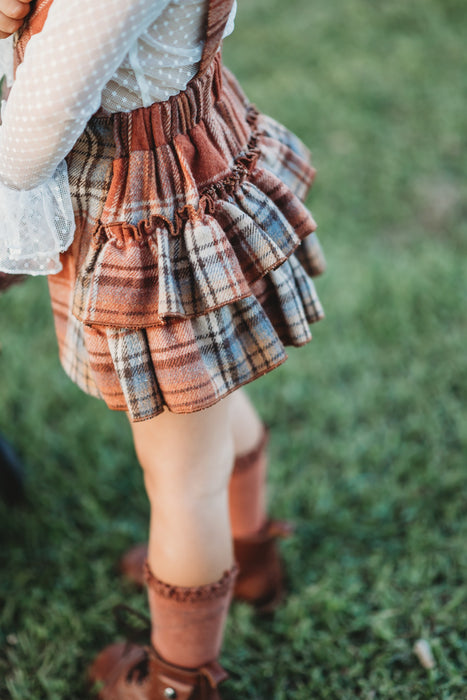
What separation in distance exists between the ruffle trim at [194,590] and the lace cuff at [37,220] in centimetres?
56

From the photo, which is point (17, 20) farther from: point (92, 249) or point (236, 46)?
point (236, 46)

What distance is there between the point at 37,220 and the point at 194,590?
635 millimetres

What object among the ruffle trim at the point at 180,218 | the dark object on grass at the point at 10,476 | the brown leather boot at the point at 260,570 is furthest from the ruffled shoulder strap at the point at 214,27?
the dark object on grass at the point at 10,476

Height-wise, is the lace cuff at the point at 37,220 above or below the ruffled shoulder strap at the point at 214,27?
below

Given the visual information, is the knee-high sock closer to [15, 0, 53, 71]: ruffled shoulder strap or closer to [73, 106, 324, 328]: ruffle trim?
[73, 106, 324, 328]: ruffle trim

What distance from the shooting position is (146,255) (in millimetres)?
882

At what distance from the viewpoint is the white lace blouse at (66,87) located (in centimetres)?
75

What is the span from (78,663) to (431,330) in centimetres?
141

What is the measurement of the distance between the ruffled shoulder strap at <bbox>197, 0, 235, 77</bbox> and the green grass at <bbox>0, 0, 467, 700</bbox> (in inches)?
43.8

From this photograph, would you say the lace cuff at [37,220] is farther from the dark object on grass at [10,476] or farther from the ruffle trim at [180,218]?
the dark object on grass at [10,476]

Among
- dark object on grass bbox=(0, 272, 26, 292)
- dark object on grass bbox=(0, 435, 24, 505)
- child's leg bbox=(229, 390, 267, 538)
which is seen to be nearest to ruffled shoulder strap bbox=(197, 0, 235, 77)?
dark object on grass bbox=(0, 272, 26, 292)

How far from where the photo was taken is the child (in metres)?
0.79

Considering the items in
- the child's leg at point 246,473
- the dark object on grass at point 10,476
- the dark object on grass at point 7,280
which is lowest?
the dark object on grass at point 10,476

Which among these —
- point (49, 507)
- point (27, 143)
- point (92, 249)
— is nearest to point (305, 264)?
point (92, 249)
